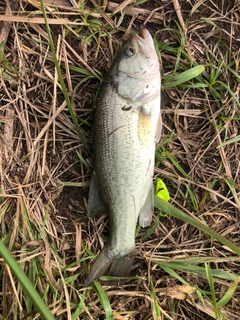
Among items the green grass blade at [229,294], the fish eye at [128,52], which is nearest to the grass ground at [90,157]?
the green grass blade at [229,294]

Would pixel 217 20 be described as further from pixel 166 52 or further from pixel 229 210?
pixel 229 210

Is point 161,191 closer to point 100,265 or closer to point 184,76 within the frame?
point 100,265

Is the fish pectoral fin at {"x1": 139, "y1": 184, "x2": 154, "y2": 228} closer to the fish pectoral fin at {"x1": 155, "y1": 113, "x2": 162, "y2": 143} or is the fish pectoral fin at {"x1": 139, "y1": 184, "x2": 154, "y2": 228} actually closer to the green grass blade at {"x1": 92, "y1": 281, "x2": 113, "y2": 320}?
the fish pectoral fin at {"x1": 155, "y1": 113, "x2": 162, "y2": 143}

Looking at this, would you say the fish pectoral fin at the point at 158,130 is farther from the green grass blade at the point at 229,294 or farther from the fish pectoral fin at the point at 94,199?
the green grass blade at the point at 229,294

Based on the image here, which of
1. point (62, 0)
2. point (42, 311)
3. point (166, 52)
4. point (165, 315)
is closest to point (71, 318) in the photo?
point (165, 315)

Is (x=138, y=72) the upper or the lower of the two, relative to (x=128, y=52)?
lower

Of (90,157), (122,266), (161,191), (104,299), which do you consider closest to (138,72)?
(90,157)

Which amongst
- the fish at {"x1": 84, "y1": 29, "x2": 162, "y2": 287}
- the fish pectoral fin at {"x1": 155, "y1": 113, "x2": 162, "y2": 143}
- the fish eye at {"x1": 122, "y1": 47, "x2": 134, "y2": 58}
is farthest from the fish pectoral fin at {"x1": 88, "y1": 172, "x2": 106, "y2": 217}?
the fish eye at {"x1": 122, "y1": 47, "x2": 134, "y2": 58}
